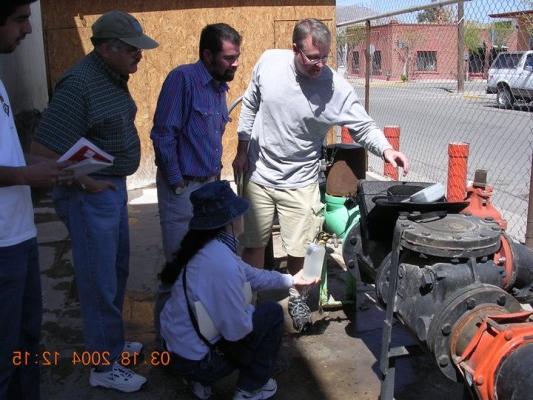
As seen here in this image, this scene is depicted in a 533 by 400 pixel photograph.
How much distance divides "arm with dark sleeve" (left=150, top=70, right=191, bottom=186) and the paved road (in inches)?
139

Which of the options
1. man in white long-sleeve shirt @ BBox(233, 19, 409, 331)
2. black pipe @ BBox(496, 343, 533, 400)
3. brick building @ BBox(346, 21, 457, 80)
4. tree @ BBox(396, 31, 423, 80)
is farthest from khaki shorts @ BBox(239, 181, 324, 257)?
tree @ BBox(396, 31, 423, 80)

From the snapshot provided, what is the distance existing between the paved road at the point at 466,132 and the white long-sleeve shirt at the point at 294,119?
2674 millimetres

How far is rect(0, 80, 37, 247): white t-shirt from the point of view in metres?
2.15

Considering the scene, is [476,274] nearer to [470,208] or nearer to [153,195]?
[470,208]

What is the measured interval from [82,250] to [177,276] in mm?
486

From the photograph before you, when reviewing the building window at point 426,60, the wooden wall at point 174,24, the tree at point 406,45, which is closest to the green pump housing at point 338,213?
the wooden wall at point 174,24

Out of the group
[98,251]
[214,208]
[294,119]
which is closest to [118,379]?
[98,251]

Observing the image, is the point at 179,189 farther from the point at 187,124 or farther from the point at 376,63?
the point at 376,63

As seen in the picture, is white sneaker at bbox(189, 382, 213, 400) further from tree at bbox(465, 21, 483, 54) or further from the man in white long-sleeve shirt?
tree at bbox(465, 21, 483, 54)

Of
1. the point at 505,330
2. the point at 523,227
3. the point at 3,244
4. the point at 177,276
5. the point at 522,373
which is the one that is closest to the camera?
the point at 522,373

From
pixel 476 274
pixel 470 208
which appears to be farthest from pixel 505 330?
pixel 470 208

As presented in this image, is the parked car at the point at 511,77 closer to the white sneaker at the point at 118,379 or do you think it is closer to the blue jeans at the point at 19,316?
the white sneaker at the point at 118,379

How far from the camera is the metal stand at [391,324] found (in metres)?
2.36

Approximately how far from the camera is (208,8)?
728cm
